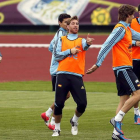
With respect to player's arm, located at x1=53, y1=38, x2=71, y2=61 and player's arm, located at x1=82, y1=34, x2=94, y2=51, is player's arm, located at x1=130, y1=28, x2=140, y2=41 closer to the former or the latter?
player's arm, located at x1=82, y1=34, x2=94, y2=51

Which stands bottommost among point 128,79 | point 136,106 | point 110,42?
point 136,106

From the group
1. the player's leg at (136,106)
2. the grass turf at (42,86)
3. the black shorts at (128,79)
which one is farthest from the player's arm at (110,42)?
the grass turf at (42,86)

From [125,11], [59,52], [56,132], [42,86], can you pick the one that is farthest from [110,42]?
[42,86]

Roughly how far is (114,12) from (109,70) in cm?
1464

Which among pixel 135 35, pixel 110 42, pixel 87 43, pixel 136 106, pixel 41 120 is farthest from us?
pixel 41 120

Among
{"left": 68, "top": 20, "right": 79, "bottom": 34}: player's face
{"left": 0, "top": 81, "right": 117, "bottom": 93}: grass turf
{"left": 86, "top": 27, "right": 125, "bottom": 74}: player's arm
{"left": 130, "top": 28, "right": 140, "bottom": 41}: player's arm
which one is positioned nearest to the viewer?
{"left": 86, "top": 27, "right": 125, "bottom": 74}: player's arm

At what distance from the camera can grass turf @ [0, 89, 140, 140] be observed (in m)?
9.31

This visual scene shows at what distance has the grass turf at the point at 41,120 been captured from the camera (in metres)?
9.31

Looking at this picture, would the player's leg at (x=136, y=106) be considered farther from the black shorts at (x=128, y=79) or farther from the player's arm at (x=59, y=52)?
the player's arm at (x=59, y=52)

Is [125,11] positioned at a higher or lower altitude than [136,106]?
higher

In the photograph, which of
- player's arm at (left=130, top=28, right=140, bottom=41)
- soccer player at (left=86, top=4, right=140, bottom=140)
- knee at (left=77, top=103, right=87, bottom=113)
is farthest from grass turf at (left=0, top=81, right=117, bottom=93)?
soccer player at (left=86, top=4, right=140, bottom=140)

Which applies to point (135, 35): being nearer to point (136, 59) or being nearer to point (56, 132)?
point (136, 59)

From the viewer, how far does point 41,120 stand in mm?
11188

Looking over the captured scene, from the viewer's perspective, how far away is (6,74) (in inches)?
883
